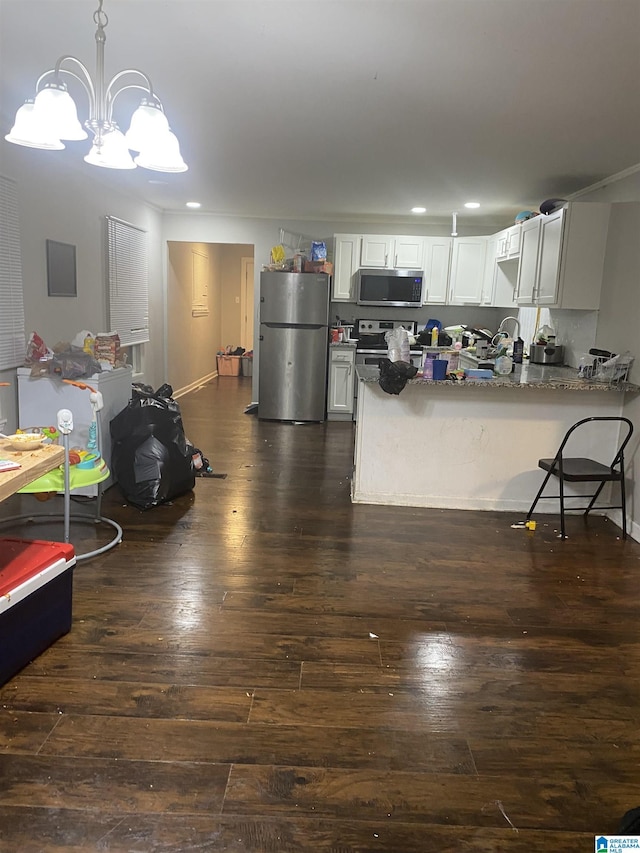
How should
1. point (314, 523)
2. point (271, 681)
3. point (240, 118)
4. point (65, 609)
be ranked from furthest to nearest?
point (314, 523), point (240, 118), point (65, 609), point (271, 681)

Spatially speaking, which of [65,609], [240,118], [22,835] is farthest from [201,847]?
[240,118]

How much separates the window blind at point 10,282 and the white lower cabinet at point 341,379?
354cm

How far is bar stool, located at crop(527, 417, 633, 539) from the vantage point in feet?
11.6

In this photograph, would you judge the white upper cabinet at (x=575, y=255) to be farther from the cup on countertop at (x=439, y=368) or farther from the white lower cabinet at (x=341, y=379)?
the white lower cabinet at (x=341, y=379)

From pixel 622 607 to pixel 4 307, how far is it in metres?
3.89

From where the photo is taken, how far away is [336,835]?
1.55 meters

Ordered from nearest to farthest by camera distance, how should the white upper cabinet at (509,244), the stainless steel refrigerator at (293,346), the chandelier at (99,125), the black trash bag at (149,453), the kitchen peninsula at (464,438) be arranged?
1. the chandelier at (99,125)
2. the black trash bag at (149,453)
3. the kitchen peninsula at (464,438)
4. the white upper cabinet at (509,244)
5. the stainless steel refrigerator at (293,346)

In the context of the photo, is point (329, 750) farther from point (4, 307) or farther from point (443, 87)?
point (4, 307)

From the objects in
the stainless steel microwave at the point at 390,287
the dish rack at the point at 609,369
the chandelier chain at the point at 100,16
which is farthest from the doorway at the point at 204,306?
the chandelier chain at the point at 100,16

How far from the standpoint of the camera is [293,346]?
6641 mm

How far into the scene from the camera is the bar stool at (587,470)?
139 inches

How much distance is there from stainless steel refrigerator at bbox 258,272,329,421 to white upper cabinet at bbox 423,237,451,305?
3.79 ft

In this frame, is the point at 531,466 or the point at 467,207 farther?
the point at 467,207

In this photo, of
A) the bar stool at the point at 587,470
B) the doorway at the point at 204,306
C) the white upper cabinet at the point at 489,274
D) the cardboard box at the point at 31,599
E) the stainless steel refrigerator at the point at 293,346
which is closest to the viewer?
the cardboard box at the point at 31,599
